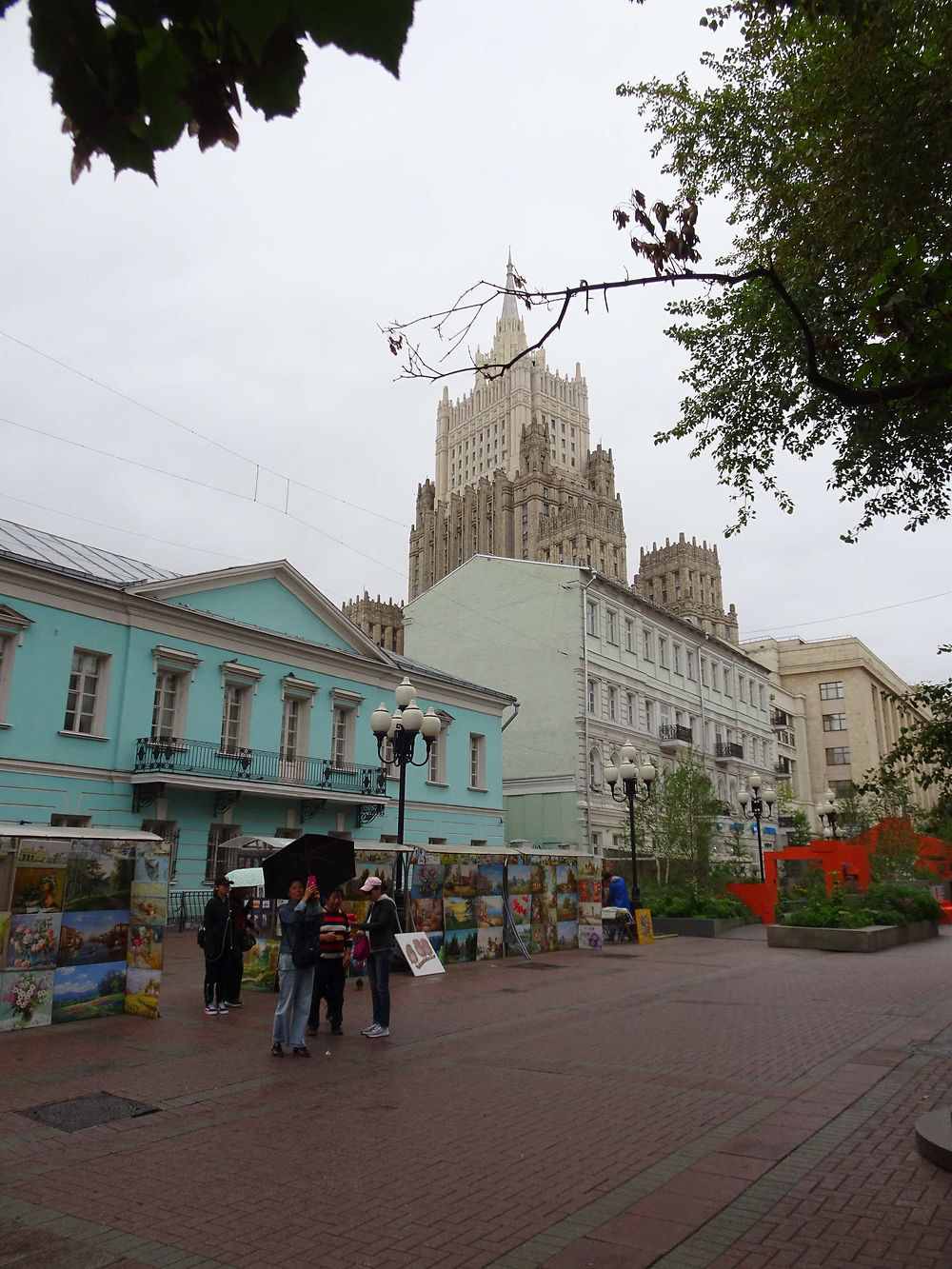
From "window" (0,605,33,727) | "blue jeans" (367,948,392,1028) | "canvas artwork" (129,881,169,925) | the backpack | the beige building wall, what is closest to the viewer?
the backpack

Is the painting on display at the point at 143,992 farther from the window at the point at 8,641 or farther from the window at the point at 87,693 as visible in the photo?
the window at the point at 87,693

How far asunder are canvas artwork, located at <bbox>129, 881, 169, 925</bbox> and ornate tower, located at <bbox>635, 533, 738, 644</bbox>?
10970cm

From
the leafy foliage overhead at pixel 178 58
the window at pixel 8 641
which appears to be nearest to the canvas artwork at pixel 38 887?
the leafy foliage overhead at pixel 178 58

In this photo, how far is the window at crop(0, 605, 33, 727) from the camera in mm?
21836

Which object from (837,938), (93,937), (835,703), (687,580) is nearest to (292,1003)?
(93,937)

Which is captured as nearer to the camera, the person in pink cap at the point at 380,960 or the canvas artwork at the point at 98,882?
the person in pink cap at the point at 380,960

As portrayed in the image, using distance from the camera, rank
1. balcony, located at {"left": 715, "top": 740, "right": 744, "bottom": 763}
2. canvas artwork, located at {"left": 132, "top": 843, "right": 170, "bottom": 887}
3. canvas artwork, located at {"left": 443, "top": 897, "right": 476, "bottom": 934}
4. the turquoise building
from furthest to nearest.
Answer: balcony, located at {"left": 715, "top": 740, "right": 744, "bottom": 763} → the turquoise building → canvas artwork, located at {"left": 443, "top": 897, "right": 476, "bottom": 934} → canvas artwork, located at {"left": 132, "top": 843, "right": 170, "bottom": 887}

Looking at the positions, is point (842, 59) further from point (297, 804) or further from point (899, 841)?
point (899, 841)

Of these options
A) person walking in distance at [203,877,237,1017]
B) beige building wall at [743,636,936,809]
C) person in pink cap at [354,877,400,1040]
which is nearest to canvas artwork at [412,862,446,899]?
person walking in distance at [203,877,237,1017]

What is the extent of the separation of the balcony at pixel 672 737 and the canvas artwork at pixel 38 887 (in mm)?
38142

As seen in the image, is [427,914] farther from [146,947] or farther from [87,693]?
[87,693]

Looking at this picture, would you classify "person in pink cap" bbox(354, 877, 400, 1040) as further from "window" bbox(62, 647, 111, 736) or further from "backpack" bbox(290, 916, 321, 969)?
"window" bbox(62, 647, 111, 736)

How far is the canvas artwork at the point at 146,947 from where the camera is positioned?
40.0ft

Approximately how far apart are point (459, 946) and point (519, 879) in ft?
7.53
